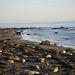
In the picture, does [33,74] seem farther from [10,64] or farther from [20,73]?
[10,64]

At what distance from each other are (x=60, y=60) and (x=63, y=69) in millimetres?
1990

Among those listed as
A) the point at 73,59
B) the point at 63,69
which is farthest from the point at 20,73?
the point at 73,59

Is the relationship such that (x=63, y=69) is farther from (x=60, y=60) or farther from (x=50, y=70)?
(x=60, y=60)

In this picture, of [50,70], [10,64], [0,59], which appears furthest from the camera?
[0,59]

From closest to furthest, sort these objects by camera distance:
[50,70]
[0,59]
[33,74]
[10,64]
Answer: [33,74], [50,70], [10,64], [0,59]

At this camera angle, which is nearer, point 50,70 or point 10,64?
point 50,70

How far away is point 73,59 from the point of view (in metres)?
13.1

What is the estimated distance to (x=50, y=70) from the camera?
10.5 metres

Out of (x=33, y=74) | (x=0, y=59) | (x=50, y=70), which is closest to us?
(x=33, y=74)

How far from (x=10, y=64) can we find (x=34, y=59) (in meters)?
1.82

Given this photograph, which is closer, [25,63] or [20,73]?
[20,73]

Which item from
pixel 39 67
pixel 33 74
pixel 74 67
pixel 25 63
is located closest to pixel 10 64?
pixel 25 63

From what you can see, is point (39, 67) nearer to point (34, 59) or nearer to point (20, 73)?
point (20, 73)

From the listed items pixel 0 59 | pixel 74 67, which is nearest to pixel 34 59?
pixel 0 59
